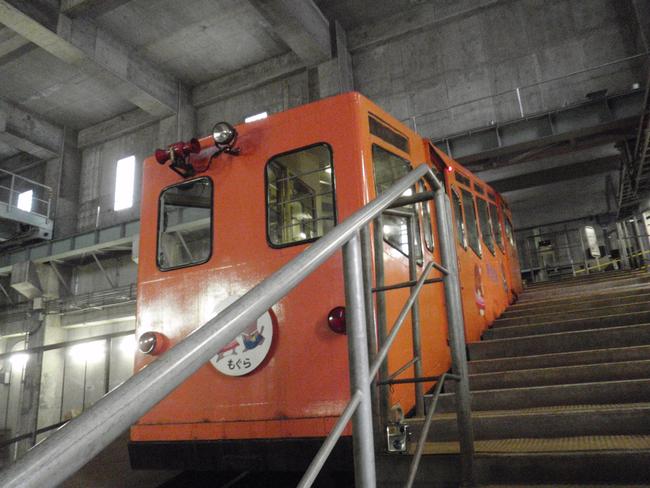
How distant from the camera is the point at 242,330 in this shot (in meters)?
1.01

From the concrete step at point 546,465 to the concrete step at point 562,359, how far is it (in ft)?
4.07

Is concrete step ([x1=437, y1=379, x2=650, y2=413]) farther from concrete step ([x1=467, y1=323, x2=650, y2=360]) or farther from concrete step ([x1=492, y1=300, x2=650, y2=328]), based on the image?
concrete step ([x1=492, y1=300, x2=650, y2=328])

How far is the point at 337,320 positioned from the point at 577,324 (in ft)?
9.33

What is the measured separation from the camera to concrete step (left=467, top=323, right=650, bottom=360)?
3.90 metres

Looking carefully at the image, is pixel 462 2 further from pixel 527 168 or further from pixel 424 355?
pixel 424 355

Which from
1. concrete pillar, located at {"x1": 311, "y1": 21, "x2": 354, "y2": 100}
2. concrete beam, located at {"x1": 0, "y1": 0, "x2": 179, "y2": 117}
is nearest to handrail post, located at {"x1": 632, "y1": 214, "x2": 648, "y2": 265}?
concrete pillar, located at {"x1": 311, "y1": 21, "x2": 354, "y2": 100}

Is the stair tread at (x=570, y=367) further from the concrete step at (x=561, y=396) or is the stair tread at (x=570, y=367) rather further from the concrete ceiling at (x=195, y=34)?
the concrete ceiling at (x=195, y=34)

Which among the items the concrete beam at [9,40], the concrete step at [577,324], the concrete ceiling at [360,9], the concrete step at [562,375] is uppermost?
the concrete ceiling at [360,9]

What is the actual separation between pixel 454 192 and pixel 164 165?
10.3 ft

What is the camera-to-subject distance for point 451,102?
14.4m

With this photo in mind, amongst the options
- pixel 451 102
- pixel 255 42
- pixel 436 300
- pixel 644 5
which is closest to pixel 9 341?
pixel 255 42

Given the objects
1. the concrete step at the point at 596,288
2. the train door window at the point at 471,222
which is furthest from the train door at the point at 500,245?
the train door window at the point at 471,222

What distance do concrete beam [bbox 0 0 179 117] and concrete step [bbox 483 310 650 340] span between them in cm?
1270

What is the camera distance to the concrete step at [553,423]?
2.65m
